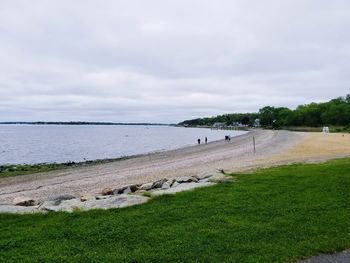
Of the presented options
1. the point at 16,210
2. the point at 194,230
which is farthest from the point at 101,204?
the point at 194,230

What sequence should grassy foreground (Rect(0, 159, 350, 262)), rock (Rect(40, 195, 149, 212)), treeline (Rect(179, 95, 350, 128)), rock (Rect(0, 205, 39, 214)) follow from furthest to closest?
treeline (Rect(179, 95, 350, 128)) → rock (Rect(40, 195, 149, 212)) → rock (Rect(0, 205, 39, 214)) → grassy foreground (Rect(0, 159, 350, 262))

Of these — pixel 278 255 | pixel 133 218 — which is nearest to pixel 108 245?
pixel 133 218

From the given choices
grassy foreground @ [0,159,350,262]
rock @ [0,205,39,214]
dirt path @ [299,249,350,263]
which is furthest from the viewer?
rock @ [0,205,39,214]

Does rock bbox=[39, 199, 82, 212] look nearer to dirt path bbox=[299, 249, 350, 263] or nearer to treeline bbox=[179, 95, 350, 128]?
dirt path bbox=[299, 249, 350, 263]

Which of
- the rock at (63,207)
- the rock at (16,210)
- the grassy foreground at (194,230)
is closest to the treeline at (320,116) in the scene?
the grassy foreground at (194,230)

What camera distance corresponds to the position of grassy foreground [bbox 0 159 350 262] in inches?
273

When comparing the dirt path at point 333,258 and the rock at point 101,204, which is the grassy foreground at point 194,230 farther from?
the rock at point 101,204

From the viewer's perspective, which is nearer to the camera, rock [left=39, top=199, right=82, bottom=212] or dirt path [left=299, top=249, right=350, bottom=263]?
dirt path [left=299, top=249, right=350, bottom=263]

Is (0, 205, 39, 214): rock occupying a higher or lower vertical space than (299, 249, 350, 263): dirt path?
higher

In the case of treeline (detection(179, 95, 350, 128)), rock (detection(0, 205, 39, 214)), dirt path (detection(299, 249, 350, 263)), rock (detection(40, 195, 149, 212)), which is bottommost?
dirt path (detection(299, 249, 350, 263))

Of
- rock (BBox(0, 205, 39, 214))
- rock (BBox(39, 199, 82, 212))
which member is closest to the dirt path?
rock (BBox(39, 199, 82, 212))

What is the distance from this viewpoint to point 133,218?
9156mm

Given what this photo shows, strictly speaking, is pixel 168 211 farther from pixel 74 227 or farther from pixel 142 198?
pixel 74 227

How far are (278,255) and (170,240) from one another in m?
2.08
